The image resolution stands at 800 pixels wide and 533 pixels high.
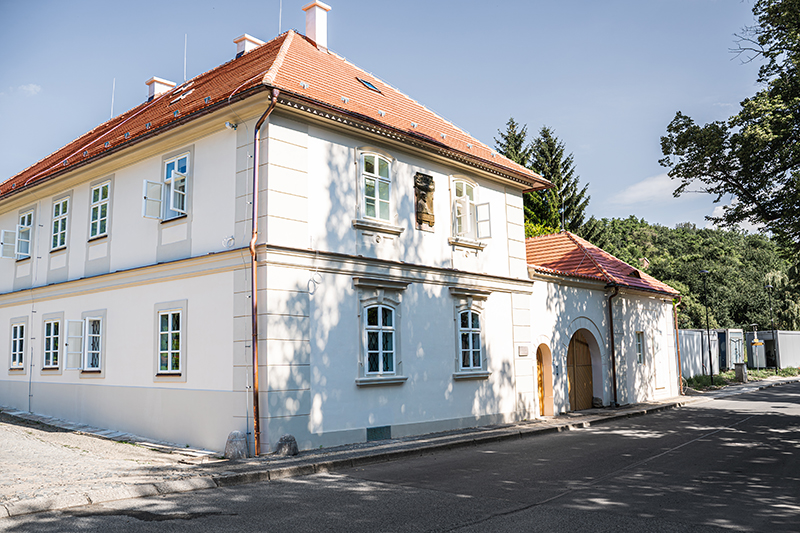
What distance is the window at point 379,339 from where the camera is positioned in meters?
13.7

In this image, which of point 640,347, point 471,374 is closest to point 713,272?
point 640,347

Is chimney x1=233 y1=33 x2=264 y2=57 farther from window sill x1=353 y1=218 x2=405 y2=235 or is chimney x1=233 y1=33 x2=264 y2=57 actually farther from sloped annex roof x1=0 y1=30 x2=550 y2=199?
window sill x1=353 y1=218 x2=405 y2=235

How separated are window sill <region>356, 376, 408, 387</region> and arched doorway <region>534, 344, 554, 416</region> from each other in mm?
6778

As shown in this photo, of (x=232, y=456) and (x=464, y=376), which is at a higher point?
(x=464, y=376)

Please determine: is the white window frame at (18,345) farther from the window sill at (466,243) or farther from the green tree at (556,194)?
the green tree at (556,194)

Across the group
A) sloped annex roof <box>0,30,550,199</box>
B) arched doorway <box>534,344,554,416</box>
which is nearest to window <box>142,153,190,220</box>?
sloped annex roof <box>0,30,550,199</box>

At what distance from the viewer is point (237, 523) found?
22.3ft

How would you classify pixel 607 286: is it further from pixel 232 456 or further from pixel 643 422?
pixel 232 456

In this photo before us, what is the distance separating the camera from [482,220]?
17188 millimetres

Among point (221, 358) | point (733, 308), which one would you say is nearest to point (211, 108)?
point (221, 358)

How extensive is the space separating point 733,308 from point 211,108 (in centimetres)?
6264

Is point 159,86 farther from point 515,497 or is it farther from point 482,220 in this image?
point 515,497

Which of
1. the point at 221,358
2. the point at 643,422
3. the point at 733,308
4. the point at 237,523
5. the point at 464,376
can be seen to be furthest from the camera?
the point at 733,308

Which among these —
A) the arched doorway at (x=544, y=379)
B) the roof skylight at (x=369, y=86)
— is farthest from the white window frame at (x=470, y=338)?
the roof skylight at (x=369, y=86)
